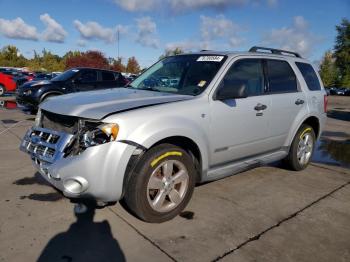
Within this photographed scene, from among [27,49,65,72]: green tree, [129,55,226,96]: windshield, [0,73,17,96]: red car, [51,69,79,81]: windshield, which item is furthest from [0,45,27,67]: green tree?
[129,55,226,96]: windshield

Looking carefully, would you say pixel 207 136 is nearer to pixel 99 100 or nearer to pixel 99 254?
pixel 99 100

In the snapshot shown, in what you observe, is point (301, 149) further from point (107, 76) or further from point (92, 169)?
point (107, 76)

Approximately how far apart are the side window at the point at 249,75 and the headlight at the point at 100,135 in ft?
5.39

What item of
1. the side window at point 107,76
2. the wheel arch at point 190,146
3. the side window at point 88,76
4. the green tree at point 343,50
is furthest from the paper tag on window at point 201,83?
the green tree at point 343,50

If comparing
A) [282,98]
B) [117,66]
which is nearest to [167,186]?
[282,98]

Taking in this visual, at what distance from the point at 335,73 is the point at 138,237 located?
67852 mm

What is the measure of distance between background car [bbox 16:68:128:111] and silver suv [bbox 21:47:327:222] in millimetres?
6647

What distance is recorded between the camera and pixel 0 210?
3.74m

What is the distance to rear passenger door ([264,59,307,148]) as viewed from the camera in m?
4.77

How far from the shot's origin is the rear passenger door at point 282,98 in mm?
4773

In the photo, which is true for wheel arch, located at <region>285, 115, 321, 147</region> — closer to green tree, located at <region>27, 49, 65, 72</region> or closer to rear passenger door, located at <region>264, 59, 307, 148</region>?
rear passenger door, located at <region>264, 59, 307, 148</region>

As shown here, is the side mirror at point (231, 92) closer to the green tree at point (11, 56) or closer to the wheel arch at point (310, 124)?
the wheel arch at point (310, 124)

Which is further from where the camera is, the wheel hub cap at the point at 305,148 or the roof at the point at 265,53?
the wheel hub cap at the point at 305,148

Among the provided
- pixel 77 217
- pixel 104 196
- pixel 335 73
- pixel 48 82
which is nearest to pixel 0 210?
pixel 77 217
